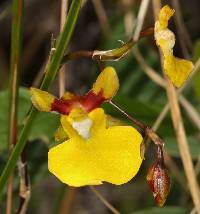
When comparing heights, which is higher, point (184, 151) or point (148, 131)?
point (148, 131)

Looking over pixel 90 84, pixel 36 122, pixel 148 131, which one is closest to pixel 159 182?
pixel 148 131

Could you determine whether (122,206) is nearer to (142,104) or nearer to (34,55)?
(34,55)

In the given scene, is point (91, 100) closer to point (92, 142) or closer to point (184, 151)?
point (92, 142)

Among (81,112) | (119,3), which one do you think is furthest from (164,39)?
(119,3)

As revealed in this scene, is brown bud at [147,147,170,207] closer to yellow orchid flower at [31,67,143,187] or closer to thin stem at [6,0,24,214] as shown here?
yellow orchid flower at [31,67,143,187]

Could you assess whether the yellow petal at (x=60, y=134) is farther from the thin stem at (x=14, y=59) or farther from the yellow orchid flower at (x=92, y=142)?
the thin stem at (x=14, y=59)

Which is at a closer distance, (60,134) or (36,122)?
(60,134)

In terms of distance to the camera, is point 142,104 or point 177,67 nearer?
point 177,67
